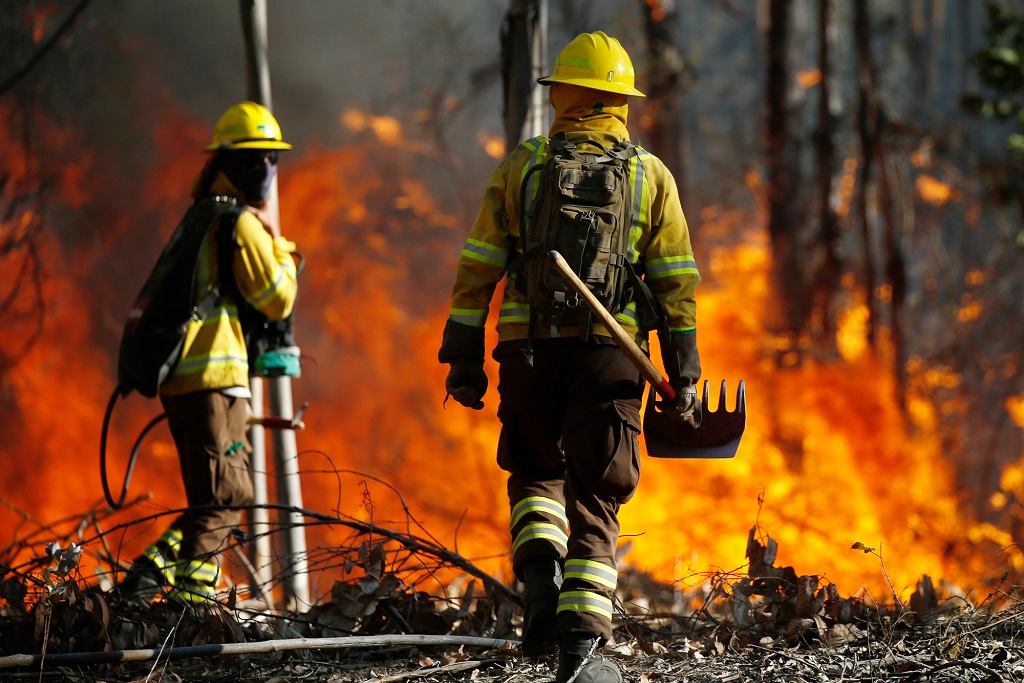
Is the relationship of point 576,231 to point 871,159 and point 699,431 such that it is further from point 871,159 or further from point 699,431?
point 871,159

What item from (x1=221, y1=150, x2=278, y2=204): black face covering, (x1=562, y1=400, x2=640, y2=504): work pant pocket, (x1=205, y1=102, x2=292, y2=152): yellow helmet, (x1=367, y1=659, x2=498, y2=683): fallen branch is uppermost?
(x1=205, y1=102, x2=292, y2=152): yellow helmet

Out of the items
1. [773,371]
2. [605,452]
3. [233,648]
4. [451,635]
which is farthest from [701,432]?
[773,371]

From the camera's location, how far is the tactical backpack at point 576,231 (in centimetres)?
312

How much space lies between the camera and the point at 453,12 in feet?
69.6

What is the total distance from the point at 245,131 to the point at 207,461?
4.68 ft

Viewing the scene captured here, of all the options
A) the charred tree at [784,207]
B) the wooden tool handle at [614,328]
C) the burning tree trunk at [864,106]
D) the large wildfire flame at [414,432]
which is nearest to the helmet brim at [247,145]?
the wooden tool handle at [614,328]

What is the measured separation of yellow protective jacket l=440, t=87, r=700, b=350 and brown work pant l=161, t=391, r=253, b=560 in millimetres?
1460

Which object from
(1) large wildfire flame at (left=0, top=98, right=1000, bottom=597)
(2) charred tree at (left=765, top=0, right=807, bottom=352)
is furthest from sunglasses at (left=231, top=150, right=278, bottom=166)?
(2) charred tree at (left=765, top=0, right=807, bottom=352)

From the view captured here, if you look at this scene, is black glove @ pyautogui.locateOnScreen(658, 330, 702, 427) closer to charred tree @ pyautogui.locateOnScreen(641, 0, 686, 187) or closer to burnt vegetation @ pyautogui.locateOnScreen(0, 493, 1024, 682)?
burnt vegetation @ pyautogui.locateOnScreen(0, 493, 1024, 682)

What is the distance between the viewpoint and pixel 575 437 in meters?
3.20

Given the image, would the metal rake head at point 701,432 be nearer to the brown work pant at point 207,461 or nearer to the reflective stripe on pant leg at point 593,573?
the reflective stripe on pant leg at point 593,573

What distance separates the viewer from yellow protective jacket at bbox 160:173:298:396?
4.27 meters

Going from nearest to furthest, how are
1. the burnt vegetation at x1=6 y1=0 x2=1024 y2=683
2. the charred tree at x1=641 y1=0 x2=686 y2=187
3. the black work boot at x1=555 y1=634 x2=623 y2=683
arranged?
the black work boot at x1=555 y1=634 x2=623 y2=683, the burnt vegetation at x1=6 y1=0 x2=1024 y2=683, the charred tree at x1=641 y1=0 x2=686 y2=187

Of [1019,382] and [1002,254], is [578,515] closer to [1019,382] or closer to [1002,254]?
[1019,382]
